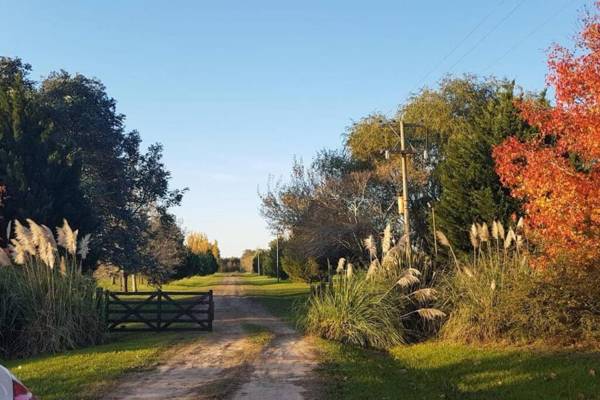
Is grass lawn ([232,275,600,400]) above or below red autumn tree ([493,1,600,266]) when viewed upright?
below

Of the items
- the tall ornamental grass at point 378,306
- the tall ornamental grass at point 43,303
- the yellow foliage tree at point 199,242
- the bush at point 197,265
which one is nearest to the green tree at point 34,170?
the tall ornamental grass at point 43,303

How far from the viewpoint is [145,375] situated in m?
11.0

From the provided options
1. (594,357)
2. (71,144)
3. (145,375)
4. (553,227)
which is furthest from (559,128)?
(71,144)

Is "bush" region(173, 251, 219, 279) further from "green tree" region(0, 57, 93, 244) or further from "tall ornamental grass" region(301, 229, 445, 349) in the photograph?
"tall ornamental grass" region(301, 229, 445, 349)

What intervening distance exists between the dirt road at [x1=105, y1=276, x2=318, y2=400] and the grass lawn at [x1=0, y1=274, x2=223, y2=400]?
427 millimetres

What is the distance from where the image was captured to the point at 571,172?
38.2 feet

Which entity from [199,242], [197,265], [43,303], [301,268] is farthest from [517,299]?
[199,242]

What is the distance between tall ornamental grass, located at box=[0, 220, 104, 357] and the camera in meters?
14.4

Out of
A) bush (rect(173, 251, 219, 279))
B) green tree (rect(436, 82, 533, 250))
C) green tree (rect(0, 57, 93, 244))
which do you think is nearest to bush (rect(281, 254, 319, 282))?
bush (rect(173, 251, 219, 279))

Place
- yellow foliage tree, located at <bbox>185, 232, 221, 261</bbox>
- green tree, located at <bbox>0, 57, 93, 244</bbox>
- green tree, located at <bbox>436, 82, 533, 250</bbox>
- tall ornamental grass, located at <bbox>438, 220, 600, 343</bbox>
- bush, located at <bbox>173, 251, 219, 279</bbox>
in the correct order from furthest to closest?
yellow foliage tree, located at <bbox>185, 232, 221, 261</bbox>, bush, located at <bbox>173, 251, 219, 279</bbox>, green tree, located at <bbox>436, 82, 533, 250</bbox>, green tree, located at <bbox>0, 57, 93, 244</bbox>, tall ornamental grass, located at <bbox>438, 220, 600, 343</bbox>

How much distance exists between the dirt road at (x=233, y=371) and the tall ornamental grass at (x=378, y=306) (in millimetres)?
903

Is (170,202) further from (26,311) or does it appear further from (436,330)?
(436,330)

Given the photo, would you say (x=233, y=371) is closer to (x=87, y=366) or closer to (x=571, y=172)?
(x=87, y=366)

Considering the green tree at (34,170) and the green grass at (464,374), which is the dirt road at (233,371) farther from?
the green tree at (34,170)
